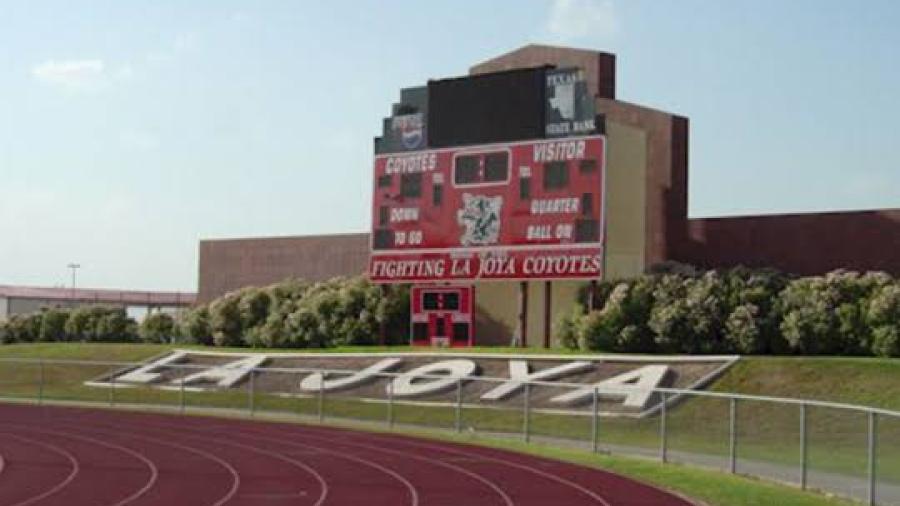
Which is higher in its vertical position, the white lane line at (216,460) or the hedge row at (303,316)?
the hedge row at (303,316)

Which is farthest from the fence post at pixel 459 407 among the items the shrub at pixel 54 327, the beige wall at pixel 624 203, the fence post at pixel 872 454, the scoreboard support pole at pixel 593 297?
the shrub at pixel 54 327

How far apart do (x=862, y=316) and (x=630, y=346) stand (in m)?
A: 7.12

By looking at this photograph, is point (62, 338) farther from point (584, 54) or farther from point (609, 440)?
point (609, 440)

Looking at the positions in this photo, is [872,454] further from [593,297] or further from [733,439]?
[593,297]

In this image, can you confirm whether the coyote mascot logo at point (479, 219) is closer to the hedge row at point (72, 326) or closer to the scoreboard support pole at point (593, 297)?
the scoreboard support pole at point (593, 297)

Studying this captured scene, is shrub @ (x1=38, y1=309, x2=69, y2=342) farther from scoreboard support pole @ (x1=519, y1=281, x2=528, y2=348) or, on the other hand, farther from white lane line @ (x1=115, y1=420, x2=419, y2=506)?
white lane line @ (x1=115, y1=420, x2=419, y2=506)

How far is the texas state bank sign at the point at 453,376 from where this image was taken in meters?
36.4

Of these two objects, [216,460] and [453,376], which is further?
[453,376]

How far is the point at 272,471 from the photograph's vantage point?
2266 centimetres

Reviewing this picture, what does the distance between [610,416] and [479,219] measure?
14323 mm

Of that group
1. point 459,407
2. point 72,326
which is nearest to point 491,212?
point 459,407

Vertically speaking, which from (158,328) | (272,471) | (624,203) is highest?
(624,203)

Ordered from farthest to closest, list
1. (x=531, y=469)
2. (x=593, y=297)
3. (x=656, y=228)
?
(x=656, y=228) → (x=593, y=297) → (x=531, y=469)

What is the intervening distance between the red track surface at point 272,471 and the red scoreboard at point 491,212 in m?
13.6
